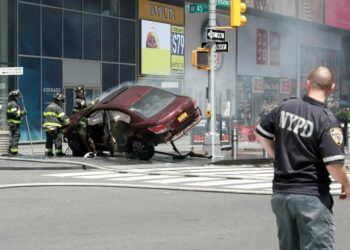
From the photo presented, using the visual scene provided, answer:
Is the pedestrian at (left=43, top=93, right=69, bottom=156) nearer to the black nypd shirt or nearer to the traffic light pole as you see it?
the traffic light pole

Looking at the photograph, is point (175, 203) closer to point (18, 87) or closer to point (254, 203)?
point (254, 203)

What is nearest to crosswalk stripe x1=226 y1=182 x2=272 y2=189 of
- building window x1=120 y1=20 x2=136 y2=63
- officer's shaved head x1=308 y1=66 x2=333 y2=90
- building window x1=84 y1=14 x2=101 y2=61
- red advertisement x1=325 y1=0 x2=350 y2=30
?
officer's shaved head x1=308 y1=66 x2=333 y2=90

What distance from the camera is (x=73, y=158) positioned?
1803 centimetres

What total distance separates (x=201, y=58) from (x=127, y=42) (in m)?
13.7

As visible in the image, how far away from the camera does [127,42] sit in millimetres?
32688

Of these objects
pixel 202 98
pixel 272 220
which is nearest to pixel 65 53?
pixel 202 98

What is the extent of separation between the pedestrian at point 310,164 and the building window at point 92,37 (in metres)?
26.4

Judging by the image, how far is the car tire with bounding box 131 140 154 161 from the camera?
18.2 metres

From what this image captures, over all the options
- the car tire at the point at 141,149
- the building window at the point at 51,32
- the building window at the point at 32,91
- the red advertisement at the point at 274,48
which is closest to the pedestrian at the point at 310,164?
the car tire at the point at 141,149

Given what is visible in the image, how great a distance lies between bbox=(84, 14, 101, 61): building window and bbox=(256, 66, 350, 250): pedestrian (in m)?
26.4

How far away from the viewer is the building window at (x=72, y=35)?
1153 inches

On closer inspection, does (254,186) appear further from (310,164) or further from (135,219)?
(310,164)

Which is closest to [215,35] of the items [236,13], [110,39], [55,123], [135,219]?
[236,13]

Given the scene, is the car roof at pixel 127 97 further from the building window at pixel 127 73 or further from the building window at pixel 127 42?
the building window at pixel 127 42
